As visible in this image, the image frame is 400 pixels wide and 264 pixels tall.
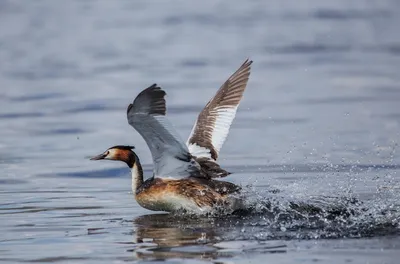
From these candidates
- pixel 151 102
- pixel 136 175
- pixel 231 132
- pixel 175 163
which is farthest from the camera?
pixel 231 132

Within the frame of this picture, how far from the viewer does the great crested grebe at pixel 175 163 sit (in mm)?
11188

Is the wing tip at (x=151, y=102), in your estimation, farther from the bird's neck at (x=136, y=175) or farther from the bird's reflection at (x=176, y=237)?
the bird's neck at (x=136, y=175)

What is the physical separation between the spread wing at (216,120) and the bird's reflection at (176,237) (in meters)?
0.94

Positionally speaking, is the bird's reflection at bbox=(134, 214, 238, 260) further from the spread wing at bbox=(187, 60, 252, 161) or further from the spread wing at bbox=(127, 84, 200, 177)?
the spread wing at bbox=(187, 60, 252, 161)

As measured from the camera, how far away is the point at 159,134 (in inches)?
453

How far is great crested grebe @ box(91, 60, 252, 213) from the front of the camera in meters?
11.2

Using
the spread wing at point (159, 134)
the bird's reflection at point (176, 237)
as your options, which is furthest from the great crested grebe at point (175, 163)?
the bird's reflection at point (176, 237)

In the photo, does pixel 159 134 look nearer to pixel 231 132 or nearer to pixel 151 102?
pixel 151 102

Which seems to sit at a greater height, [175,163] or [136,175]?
[175,163]

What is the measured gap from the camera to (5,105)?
19.8 m

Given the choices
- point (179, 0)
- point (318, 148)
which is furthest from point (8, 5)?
point (318, 148)

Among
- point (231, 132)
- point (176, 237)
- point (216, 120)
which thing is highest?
point (216, 120)

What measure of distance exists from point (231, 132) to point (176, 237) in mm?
5822

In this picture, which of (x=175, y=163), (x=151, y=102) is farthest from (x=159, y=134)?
(x=175, y=163)
